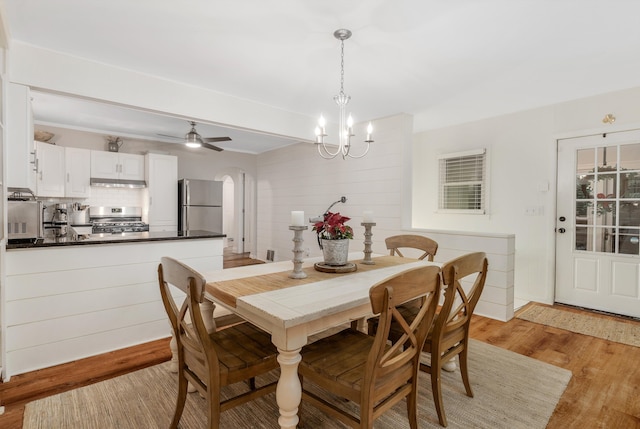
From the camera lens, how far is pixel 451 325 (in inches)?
70.7

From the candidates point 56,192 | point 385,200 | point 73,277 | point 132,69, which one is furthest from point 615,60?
point 56,192

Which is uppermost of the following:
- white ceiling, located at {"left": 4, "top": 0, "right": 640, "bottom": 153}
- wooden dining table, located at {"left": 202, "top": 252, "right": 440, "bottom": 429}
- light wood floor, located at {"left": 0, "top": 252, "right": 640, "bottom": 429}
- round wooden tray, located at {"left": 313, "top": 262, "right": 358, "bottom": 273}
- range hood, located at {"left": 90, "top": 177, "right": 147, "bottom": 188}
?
white ceiling, located at {"left": 4, "top": 0, "right": 640, "bottom": 153}

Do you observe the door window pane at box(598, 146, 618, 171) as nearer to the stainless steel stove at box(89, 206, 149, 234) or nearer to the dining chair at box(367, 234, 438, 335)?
the dining chair at box(367, 234, 438, 335)

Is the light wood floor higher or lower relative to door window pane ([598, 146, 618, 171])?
lower

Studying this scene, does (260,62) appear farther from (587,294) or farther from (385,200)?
(587,294)

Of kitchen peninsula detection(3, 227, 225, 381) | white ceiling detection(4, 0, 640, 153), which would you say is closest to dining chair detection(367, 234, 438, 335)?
white ceiling detection(4, 0, 640, 153)

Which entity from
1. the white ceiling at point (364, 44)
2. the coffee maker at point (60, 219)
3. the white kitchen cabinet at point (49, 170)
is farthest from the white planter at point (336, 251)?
the white kitchen cabinet at point (49, 170)

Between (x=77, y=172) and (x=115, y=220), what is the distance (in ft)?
3.07

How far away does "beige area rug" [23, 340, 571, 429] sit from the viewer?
1.78 m

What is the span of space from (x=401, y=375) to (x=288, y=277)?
2.70 ft

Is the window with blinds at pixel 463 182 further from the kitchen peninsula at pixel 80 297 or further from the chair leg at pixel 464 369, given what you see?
the kitchen peninsula at pixel 80 297

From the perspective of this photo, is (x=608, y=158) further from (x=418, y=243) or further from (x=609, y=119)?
(x=418, y=243)

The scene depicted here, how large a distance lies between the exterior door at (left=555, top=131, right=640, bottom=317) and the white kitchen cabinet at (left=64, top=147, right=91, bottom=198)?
21.7 feet

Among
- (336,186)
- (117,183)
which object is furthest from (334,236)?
(117,183)
